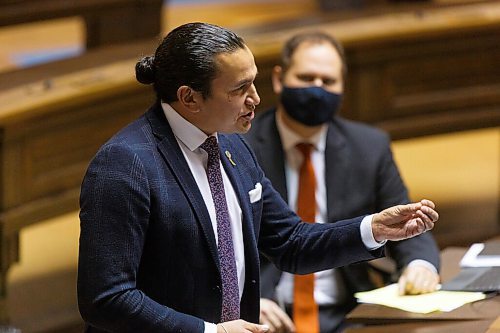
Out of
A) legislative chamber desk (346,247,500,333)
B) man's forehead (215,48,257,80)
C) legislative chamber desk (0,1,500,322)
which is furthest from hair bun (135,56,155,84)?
legislative chamber desk (0,1,500,322)

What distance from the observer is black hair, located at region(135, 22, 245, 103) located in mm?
2078

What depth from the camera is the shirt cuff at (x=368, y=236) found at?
7.68ft

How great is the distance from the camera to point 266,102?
4.35 m

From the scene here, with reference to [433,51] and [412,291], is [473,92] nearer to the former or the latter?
[433,51]

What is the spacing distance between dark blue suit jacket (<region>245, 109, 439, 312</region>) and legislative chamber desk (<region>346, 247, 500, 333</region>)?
1.92ft

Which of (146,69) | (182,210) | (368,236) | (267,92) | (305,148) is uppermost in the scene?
(146,69)

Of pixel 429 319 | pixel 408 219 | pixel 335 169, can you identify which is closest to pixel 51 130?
pixel 335 169

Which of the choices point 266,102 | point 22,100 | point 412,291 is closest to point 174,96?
point 412,291

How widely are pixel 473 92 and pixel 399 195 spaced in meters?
1.71

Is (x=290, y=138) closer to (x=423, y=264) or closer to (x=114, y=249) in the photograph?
(x=423, y=264)

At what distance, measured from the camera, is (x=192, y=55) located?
208cm

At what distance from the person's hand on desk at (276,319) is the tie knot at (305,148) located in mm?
489

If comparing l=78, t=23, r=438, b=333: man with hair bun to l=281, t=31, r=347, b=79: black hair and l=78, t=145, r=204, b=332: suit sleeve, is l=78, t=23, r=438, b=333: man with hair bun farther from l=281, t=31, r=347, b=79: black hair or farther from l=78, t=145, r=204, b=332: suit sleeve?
l=281, t=31, r=347, b=79: black hair

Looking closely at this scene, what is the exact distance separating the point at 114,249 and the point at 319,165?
134cm
